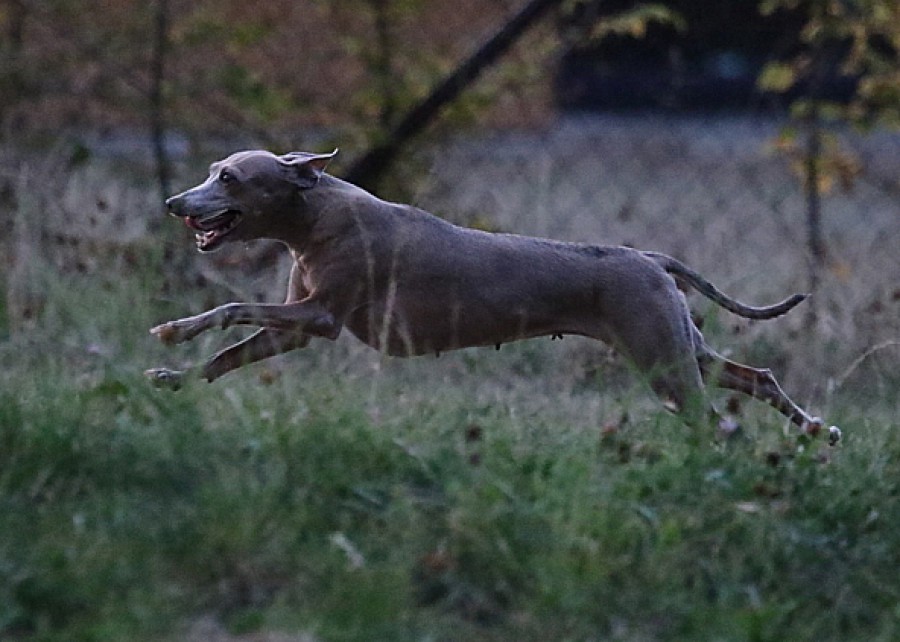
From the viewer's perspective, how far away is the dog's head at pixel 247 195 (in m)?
4.96

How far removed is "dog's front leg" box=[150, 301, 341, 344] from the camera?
4.77 m

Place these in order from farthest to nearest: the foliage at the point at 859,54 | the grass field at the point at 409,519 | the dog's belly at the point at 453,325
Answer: the foliage at the point at 859,54, the dog's belly at the point at 453,325, the grass field at the point at 409,519

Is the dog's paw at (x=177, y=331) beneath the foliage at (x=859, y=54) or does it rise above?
beneath

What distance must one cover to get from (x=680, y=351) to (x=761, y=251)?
4.19 m

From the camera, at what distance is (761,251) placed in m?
9.14

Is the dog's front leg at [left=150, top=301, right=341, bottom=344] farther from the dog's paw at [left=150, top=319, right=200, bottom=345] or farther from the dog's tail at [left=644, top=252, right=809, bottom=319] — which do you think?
the dog's tail at [left=644, top=252, right=809, bottom=319]

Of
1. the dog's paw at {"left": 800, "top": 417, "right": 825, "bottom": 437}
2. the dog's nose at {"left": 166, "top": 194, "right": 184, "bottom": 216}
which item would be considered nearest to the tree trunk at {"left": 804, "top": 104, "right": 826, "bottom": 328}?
the dog's paw at {"left": 800, "top": 417, "right": 825, "bottom": 437}

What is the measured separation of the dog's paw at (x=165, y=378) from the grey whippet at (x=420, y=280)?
0.16m

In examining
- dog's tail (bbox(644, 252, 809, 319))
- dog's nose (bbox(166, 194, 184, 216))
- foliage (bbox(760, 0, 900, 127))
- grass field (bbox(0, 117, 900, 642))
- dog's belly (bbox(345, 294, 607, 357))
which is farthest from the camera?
foliage (bbox(760, 0, 900, 127))

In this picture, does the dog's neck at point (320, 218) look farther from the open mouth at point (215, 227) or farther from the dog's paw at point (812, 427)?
A: the dog's paw at point (812, 427)

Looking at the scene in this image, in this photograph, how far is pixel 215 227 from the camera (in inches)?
198

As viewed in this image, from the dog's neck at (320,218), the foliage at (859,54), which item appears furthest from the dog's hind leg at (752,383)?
the foliage at (859,54)

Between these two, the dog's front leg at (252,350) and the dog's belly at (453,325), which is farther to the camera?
the dog's belly at (453,325)

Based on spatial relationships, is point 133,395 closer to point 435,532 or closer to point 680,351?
point 435,532
